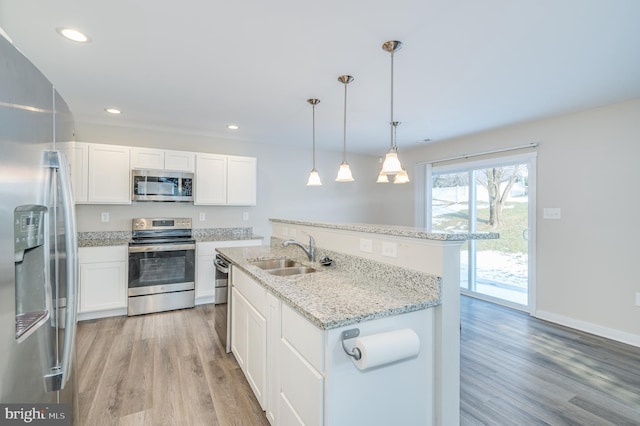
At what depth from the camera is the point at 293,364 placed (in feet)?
4.77

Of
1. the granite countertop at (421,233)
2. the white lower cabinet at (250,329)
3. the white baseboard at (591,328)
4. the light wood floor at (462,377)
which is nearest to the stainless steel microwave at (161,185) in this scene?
the light wood floor at (462,377)

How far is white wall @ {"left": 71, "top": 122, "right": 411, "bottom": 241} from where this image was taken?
401 centimetres

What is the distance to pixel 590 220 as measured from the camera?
3.34m

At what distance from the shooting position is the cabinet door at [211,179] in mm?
4191

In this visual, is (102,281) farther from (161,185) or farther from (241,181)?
(241,181)

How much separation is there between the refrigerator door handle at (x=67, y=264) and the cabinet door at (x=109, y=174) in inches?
120

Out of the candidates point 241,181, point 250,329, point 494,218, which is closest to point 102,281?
point 241,181

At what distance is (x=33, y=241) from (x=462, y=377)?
9.11 ft

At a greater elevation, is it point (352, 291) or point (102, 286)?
point (352, 291)

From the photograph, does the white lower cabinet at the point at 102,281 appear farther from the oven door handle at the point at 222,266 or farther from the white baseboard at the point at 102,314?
the oven door handle at the point at 222,266

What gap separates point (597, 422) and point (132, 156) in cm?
504

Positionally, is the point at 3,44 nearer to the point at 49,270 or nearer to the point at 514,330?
the point at 49,270

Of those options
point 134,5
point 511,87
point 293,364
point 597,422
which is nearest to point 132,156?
point 134,5

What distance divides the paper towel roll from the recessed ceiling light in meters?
2.60
